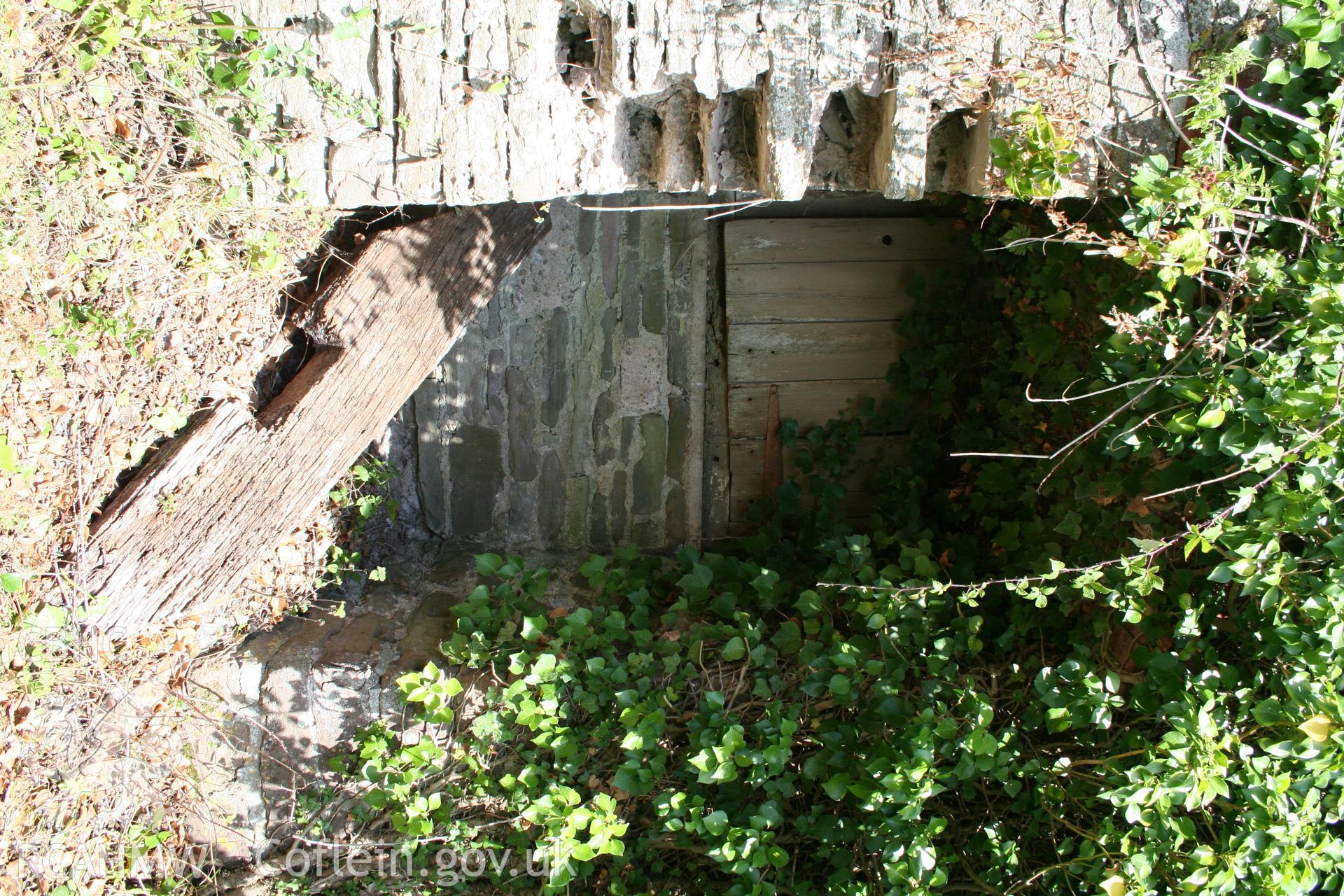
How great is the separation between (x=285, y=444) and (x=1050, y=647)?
7.97ft

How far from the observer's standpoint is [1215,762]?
1.96m

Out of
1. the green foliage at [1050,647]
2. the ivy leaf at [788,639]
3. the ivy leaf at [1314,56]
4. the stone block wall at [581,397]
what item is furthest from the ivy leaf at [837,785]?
the ivy leaf at [1314,56]

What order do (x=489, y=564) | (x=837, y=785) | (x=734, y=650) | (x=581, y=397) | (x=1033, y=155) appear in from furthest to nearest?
(x=581, y=397), (x=489, y=564), (x=734, y=650), (x=837, y=785), (x=1033, y=155)

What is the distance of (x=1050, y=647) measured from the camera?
2.77 meters

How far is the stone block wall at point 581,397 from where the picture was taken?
3.68 metres

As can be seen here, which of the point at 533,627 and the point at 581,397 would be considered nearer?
the point at 533,627

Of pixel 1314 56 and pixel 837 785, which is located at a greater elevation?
pixel 1314 56

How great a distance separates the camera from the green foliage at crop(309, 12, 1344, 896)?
78.7 inches

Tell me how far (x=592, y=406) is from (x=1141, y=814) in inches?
99.3

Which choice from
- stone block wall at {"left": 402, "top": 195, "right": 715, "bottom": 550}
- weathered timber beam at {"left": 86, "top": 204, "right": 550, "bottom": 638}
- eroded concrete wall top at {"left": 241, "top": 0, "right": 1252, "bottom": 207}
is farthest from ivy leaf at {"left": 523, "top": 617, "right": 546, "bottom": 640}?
eroded concrete wall top at {"left": 241, "top": 0, "right": 1252, "bottom": 207}

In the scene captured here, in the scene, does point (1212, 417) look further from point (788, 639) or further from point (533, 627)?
point (533, 627)

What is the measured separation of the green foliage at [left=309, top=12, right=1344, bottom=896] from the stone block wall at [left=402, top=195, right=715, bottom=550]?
0.65 m

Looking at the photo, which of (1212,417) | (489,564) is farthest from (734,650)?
(1212,417)

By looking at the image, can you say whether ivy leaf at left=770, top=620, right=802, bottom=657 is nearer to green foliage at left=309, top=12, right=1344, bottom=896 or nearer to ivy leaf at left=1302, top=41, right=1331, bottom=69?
green foliage at left=309, top=12, right=1344, bottom=896
